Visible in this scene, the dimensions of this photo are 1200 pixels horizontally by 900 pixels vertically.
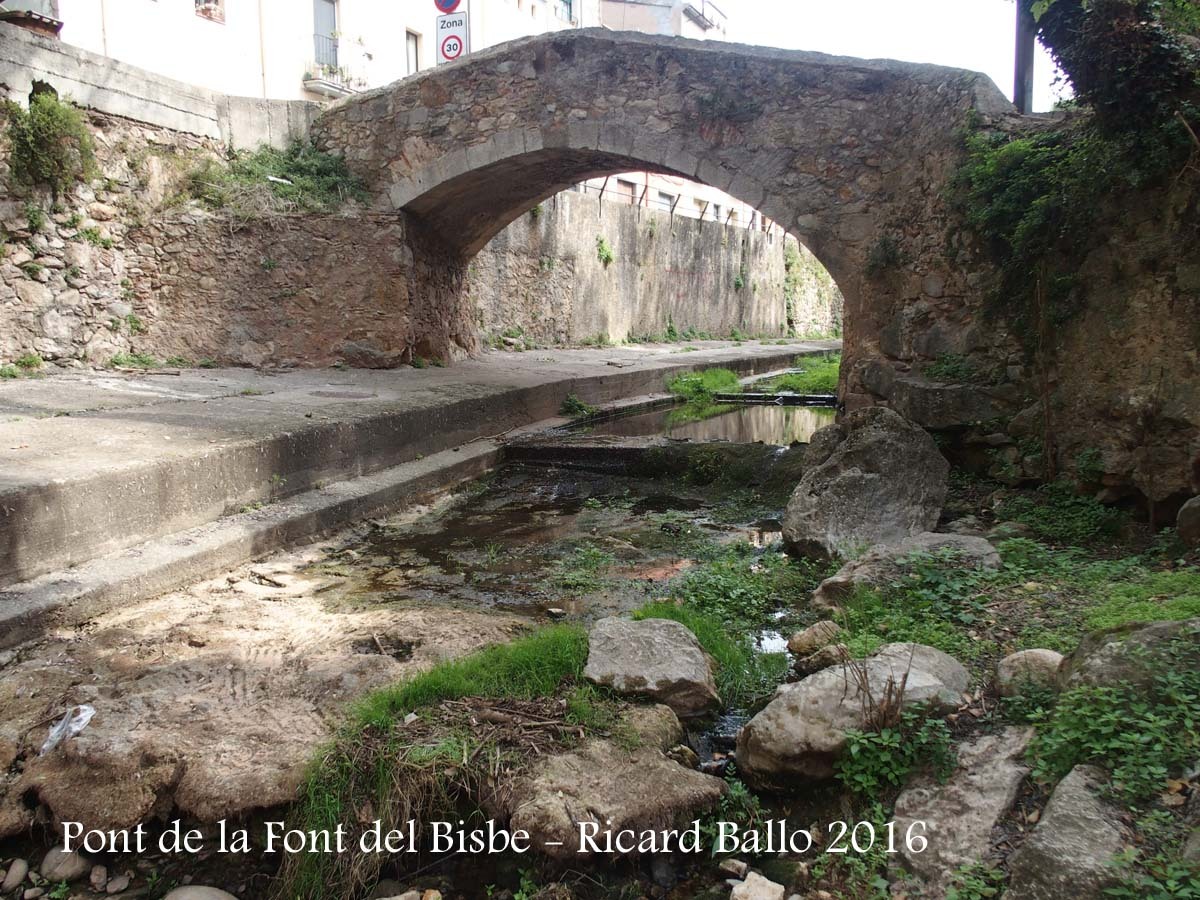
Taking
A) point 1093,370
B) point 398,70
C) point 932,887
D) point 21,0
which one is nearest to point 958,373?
point 1093,370

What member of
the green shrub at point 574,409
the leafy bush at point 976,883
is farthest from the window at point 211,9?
the leafy bush at point 976,883

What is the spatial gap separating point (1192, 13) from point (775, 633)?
3710mm

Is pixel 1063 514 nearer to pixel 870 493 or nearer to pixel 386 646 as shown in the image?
pixel 870 493

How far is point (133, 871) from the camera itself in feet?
7.99

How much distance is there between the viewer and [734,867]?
2426 mm

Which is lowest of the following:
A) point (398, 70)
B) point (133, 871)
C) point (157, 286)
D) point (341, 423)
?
point (133, 871)

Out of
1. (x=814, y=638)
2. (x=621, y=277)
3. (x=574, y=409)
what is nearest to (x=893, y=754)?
(x=814, y=638)

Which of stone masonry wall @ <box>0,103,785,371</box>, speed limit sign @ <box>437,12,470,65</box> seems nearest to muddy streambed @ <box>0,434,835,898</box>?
stone masonry wall @ <box>0,103,785,371</box>

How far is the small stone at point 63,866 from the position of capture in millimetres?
2393

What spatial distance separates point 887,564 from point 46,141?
24.8 feet

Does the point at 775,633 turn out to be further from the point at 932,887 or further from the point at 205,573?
the point at 205,573

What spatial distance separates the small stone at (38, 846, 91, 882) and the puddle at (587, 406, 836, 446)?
677 centimetres

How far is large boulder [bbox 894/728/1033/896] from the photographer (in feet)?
7.25

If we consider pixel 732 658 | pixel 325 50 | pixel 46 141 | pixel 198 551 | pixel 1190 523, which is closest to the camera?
pixel 732 658
